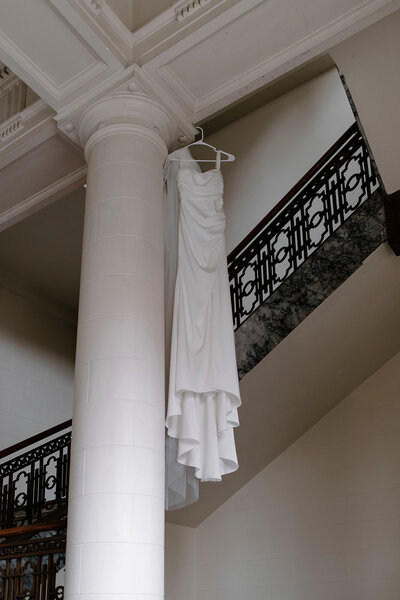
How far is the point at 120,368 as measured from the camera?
4.78 meters

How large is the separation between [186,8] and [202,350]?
281cm

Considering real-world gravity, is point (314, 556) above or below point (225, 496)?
below

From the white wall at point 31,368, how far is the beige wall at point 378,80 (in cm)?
690

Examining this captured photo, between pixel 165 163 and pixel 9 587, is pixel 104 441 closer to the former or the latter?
pixel 9 587

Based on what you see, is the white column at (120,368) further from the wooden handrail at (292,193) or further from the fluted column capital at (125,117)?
the wooden handrail at (292,193)

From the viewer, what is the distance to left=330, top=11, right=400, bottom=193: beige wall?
6.00m

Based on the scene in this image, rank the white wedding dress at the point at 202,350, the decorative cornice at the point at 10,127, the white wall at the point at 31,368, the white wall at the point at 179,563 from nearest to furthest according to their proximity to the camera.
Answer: the white wedding dress at the point at 202,350 → the decorative cornice at the point at 10,127 → the white wall at the point at 179,563 → the white wall at the point at 31,368

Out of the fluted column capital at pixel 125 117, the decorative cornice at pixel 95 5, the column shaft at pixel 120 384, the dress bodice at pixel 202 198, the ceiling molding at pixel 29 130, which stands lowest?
the column shaft at pixel 120 384

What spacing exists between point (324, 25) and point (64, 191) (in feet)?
10.2

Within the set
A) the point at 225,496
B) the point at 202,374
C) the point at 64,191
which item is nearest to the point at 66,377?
the point at 225,496

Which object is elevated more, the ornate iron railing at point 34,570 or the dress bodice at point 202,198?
the dress bodice at point 202,198

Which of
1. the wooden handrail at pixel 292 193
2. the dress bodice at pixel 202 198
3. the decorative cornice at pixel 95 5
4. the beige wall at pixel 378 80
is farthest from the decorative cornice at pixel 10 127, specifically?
the beige wall at pixel 378 80

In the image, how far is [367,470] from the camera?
788 centimetres

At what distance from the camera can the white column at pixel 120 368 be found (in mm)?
4316
